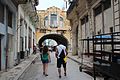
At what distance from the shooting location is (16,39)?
75.4ft

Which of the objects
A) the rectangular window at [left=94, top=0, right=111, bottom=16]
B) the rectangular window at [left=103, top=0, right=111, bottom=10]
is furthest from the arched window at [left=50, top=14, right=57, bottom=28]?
the rectangular window at [left=103, top=0, right=111, bottom=10]

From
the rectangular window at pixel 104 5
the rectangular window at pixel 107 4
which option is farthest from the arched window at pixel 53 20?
the rectangular window at pixel 107 4

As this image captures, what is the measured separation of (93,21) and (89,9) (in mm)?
1306

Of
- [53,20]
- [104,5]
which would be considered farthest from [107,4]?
[53,20]

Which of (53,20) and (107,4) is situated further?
(53,20)

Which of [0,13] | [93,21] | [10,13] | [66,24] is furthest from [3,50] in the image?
[66,24]

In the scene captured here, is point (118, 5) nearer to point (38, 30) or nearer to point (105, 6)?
point (105, 6)

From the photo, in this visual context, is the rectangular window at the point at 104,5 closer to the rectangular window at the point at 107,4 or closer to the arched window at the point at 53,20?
the rectangular window at the point at 107,4

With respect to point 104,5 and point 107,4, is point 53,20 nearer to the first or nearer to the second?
point 104,5

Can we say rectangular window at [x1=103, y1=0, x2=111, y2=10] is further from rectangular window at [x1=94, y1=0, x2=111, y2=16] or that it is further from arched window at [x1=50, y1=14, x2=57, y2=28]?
arched window at [x1=50, y1=14, x2=57, y2=28]

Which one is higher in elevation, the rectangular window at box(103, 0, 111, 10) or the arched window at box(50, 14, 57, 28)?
the arched window at box(50, 14, 57, 28)

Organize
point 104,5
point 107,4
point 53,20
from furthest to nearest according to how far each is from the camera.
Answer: point 53,20 < point 104,5 < point 107,4

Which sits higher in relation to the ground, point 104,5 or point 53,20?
point 53,20

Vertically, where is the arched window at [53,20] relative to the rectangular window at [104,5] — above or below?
above
